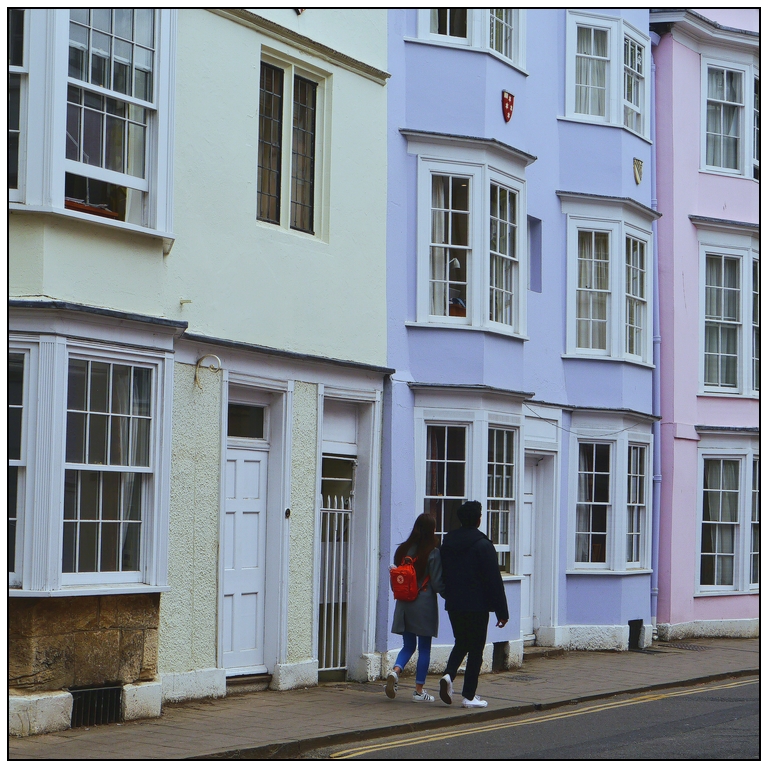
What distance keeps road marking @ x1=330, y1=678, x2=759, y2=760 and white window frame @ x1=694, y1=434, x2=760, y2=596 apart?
5797 millimetres

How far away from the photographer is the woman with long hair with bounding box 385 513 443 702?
12812 millimetres

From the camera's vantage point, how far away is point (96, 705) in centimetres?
1096

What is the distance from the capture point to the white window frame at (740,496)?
A: 21.7m

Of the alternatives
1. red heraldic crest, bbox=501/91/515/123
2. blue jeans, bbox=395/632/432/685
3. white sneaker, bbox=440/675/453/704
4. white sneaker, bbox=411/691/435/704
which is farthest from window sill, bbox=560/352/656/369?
white sneaker, bbox=440/675/453/704

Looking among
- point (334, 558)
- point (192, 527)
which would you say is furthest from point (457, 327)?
point (192, 527)

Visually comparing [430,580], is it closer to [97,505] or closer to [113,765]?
[97,505]

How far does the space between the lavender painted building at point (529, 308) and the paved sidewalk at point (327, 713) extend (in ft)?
3.76

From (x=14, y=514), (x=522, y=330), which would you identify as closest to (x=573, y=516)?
(x=522, y=330)

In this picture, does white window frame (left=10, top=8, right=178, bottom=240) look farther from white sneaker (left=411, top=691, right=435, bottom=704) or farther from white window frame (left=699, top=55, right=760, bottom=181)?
white window frame (left=699, top=55, right=760, bottom=181)

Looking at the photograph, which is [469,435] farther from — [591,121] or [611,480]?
[591,121]

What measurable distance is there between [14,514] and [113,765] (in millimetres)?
2568

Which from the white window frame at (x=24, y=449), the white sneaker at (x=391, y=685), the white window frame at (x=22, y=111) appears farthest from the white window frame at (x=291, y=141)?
the white sneaker at (x=391, y=685)

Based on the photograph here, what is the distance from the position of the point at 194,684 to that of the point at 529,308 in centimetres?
794

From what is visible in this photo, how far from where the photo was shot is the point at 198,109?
1244cm
